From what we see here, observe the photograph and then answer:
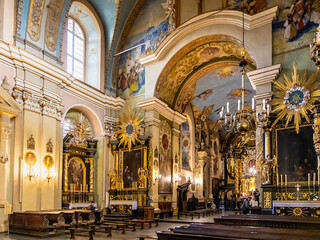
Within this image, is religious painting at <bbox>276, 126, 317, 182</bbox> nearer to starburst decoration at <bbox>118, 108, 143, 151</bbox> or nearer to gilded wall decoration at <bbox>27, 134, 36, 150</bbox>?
starburst decoration at <bbox>118, 108, 143, 151</bbox>

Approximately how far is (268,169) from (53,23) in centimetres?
967

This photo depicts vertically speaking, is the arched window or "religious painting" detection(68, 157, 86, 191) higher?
the arched window

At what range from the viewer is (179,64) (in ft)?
48.9

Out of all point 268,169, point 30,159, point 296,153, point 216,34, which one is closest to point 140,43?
point 216,34

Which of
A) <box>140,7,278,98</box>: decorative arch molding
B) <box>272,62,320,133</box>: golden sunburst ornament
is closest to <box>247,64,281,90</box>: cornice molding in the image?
<box>272,62,320,133</box>: golden sunburst ornament

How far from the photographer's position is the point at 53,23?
497 inches

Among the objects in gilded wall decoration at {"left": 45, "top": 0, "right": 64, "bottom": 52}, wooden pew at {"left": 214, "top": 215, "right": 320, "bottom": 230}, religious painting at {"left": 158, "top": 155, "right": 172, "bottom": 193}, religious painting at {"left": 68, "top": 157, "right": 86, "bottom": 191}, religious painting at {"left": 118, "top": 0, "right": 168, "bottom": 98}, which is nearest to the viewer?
wooden pew at {"left": 214, "top": 215, "right": 320, "bottom": 230}

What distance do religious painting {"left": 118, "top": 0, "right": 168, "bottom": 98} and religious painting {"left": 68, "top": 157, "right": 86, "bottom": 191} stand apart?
4024 mm

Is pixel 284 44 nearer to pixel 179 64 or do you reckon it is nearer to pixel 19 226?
Answer: pixel 179 64

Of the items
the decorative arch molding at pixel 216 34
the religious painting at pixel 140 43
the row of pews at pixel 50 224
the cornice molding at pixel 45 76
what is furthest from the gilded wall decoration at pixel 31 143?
the religious painting at pixel 140 43

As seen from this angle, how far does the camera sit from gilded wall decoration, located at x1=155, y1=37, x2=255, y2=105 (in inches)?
545

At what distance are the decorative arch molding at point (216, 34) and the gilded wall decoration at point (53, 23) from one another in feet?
13.3

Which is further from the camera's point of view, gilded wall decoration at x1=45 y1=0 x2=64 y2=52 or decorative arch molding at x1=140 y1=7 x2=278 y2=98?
gilded wall decoration at x1=45 y1=0 x2=64 y2=52

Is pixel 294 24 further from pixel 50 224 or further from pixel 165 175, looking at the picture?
pixel 50 224
